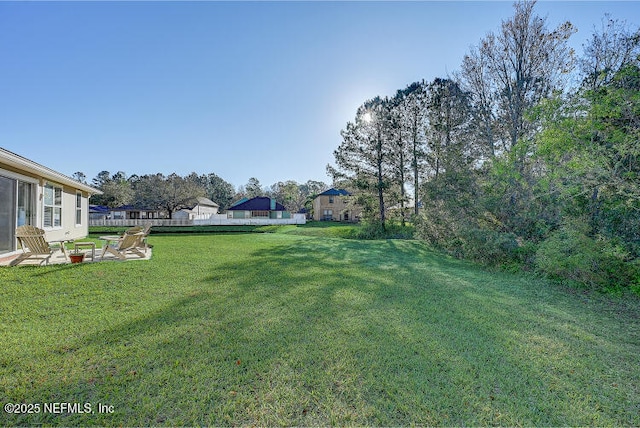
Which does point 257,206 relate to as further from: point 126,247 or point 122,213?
point 126,247

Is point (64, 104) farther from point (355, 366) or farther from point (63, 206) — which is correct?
point (355, 366)

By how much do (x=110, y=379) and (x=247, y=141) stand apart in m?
19.4

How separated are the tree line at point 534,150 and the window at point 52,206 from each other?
15.7 meters

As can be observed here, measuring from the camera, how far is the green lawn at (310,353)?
219cm

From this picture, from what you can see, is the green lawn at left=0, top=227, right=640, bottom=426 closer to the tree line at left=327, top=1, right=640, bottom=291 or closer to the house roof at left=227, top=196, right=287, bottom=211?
the tree line at left=327, top=1, right=640, bottom=291

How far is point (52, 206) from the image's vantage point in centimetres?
1106

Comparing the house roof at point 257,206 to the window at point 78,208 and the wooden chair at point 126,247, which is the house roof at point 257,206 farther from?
the wooden chair at point 126,247

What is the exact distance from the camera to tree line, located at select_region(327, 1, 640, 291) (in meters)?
5.49

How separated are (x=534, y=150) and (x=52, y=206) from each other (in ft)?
57.7

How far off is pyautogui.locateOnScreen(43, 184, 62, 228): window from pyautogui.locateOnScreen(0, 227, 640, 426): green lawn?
6340 millimetres

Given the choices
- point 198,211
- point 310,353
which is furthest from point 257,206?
point 310,353

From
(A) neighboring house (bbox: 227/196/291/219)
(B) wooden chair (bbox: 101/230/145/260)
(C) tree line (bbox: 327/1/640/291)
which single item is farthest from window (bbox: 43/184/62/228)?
(A) neighboring house (bbox: 227/196/291/219)

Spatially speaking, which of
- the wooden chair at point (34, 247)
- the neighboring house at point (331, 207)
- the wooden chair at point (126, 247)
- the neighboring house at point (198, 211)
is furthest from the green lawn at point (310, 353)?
the neighboring house at point (198, 211)

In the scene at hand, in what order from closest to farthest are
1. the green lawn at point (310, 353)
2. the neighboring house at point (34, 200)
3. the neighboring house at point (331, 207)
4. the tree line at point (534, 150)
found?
1. the green lawn at point (310, 353)
2. the tree line at point (534, 150)
3. the neighboring house at point (34, 200)
4. the neighboring house at point (331, 207)
